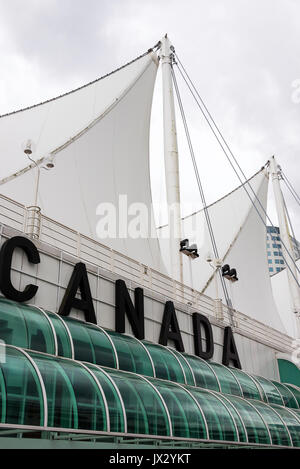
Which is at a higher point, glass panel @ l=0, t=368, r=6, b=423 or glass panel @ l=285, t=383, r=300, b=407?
glass panel @ l=285, t=383, r=300, b=407

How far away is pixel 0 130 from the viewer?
82.2ft

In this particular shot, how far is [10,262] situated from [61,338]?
2296mm

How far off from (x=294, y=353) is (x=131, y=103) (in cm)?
1625

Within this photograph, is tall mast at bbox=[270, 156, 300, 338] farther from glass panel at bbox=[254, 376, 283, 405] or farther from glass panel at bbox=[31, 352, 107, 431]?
glass panel at bbox=[31, 352, 107, 431]

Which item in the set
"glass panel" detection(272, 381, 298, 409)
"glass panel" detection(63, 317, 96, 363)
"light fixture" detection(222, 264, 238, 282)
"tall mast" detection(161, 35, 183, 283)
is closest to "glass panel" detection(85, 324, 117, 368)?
"glass panel" detection(63, 317, 96, 363)

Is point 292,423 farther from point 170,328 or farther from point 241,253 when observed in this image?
point 241,253

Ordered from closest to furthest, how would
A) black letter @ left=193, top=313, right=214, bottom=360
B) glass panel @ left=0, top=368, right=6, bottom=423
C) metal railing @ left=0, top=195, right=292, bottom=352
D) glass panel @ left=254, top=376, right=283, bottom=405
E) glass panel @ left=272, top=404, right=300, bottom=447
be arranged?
glass panel @ left=0, top=368, right=6, bottom=423 < metal railing @ left=0, top=195, right=292, bottom=352 < glass panel @ left=272, top=404, right=300, bottom=447 < black letter @ left=193, top=313, right=214, bottom=360 < glass panel @ left=254, top=376, right=283, bottom=405

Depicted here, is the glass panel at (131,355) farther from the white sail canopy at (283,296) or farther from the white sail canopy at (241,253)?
the white sail canopy at (283,296)

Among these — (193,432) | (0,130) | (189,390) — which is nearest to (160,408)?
(193,432)

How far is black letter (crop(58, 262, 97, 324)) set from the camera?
13.8 m

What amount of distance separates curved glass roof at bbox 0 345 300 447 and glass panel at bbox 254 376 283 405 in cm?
460

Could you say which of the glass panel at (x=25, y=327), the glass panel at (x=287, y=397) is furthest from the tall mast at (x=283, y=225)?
the glass panel at (x=25, y=327)

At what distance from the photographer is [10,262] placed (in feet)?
40.9

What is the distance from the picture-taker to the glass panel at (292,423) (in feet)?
56.4
